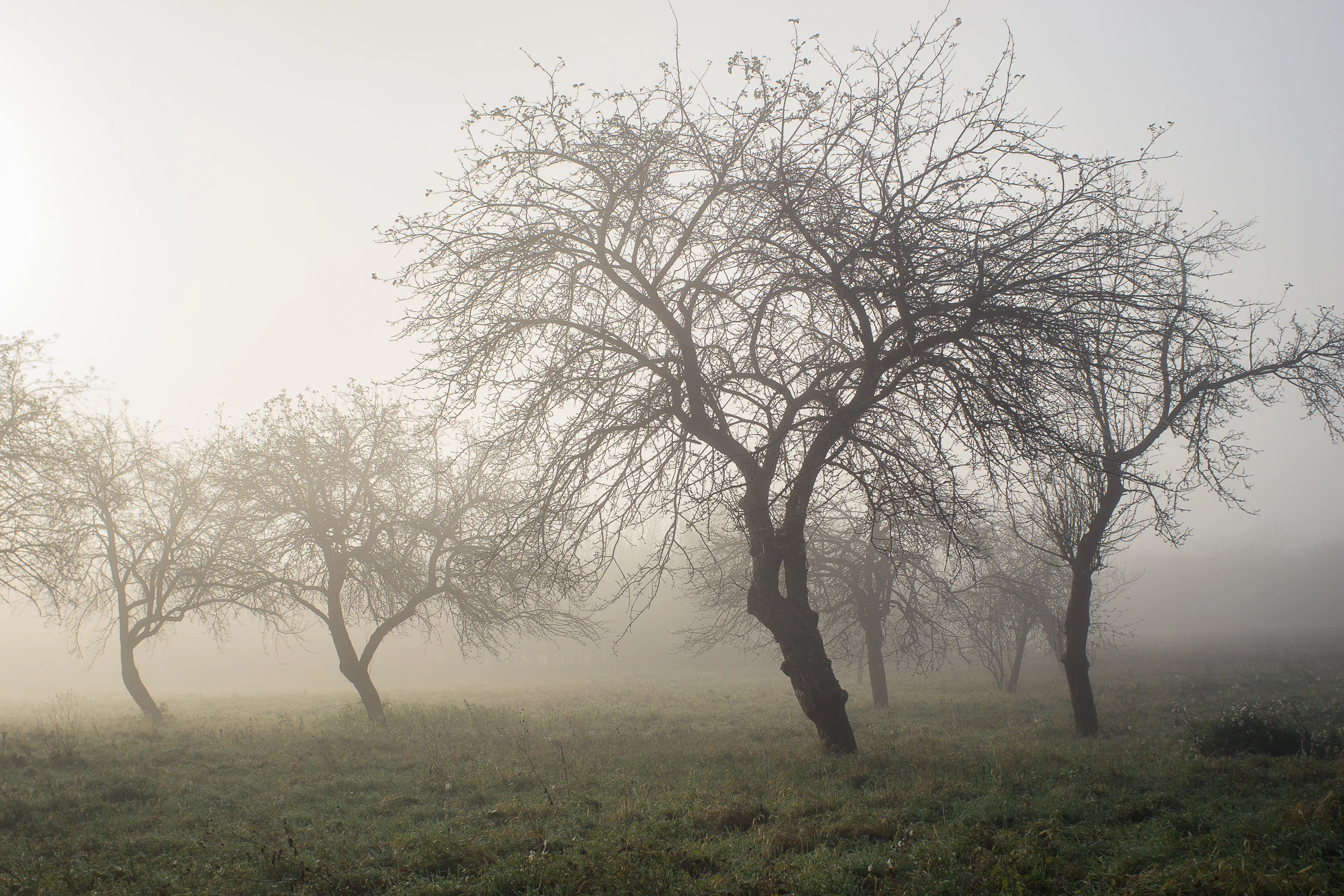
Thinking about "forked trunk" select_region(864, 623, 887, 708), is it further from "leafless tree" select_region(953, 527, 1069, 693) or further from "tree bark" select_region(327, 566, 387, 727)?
"tree bark" select_region(327, 566, 387, 727)

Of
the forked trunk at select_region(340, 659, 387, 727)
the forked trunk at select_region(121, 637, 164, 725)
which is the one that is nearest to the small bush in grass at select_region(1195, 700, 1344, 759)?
the forked trunk at select_region(340, 659, 387, 727)

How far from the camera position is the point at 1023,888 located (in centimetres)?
414

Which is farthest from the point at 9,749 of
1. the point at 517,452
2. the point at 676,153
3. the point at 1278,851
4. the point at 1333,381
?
the point at 1333,381

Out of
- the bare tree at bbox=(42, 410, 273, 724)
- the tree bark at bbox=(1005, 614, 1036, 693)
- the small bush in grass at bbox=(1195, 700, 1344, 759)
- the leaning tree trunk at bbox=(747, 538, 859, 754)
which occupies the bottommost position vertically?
the tree bark at bbox=(1005, 614, 1036, 693)

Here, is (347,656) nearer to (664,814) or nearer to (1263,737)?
(664,814)

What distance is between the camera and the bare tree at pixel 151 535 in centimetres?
1521

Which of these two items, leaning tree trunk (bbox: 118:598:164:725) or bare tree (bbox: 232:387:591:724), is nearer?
bare tree (bbox: 232:387:591:724)

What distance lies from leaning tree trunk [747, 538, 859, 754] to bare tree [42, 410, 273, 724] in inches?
498

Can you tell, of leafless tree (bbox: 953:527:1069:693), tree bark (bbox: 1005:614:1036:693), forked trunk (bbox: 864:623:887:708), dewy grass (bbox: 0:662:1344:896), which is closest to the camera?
dewy grass (bbox: 0:662:1344:896)

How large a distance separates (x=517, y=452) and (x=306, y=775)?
5392 mm

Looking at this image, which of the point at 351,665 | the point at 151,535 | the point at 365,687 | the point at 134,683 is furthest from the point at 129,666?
the point at 365,687

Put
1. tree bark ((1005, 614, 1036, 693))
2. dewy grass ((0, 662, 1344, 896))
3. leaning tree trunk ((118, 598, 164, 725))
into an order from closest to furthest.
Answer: dewy grass ((0, 662, 1344, 896)) → leaning tree trunk ((118, 598, 164, 725)) → tree bark ((1005, 614, 1036, 693))

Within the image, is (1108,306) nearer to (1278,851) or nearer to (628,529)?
(1278,851)

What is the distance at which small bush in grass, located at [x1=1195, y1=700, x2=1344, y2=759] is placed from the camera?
7199 mm
